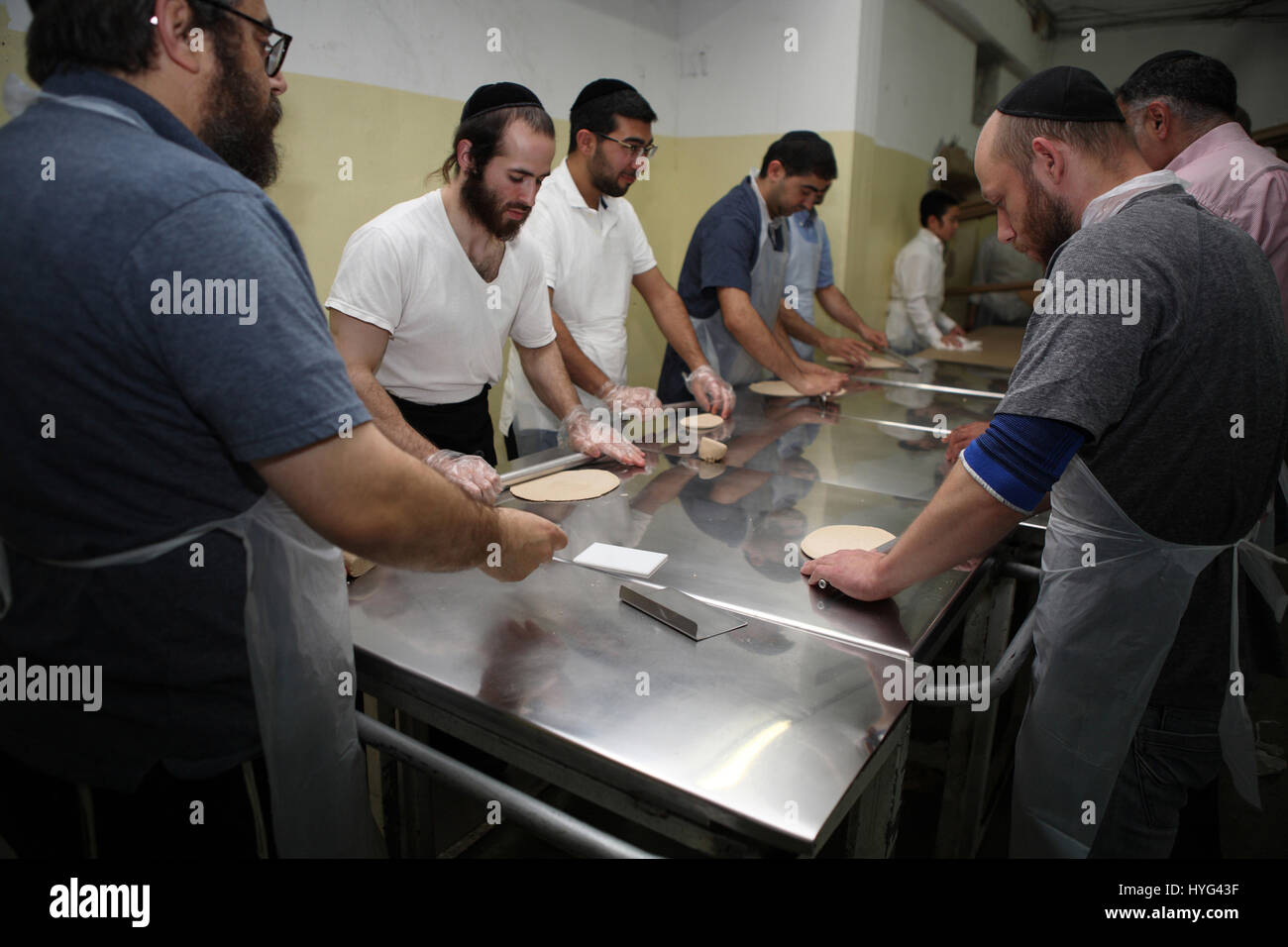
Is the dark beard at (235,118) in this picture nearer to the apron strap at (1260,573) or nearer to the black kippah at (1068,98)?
the black kippah at (1068,98)

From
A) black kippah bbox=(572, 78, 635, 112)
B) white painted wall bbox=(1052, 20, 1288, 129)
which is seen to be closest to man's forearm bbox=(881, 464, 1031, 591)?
black kippah bbox=(572, 78, 635, 112)

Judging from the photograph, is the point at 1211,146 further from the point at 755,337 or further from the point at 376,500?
the point at 376,500

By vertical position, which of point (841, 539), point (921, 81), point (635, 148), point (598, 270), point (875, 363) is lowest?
point (841, 539)

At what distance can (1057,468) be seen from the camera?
3.47 feet

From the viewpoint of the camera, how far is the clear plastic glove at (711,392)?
2607 mm

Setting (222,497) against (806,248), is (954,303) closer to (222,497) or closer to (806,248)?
(806,248)

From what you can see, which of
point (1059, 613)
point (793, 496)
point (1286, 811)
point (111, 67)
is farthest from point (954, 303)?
point (111, 67)

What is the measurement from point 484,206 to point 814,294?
8.57ft

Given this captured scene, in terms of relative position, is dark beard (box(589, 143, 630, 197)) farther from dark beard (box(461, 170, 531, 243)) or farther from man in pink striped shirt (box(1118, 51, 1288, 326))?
man in pink striped shirt (box(1118, 51, 1288, 326))

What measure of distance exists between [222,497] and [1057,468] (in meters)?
1.06

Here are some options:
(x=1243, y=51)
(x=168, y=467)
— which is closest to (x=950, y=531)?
(x=168, y=467)

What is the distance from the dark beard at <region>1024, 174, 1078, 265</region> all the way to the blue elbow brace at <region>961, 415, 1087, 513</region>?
1.25 ft

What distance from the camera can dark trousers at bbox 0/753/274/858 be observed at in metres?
0.91

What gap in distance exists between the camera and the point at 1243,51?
5.48m
